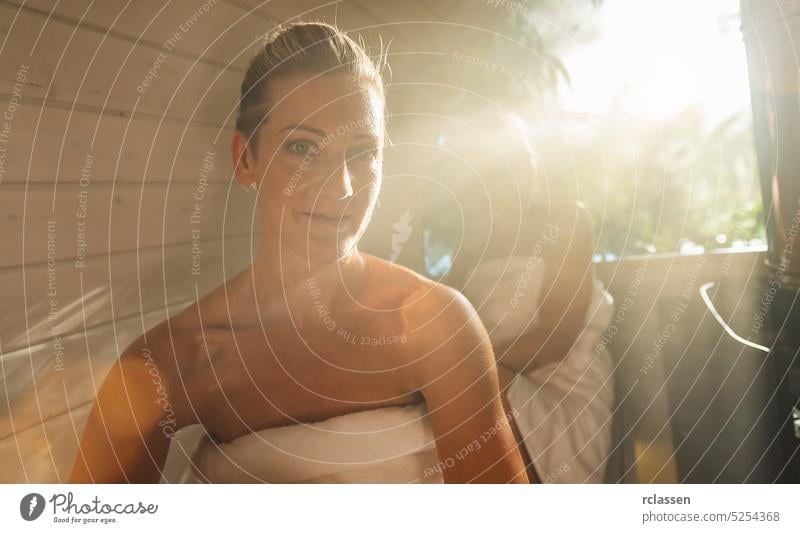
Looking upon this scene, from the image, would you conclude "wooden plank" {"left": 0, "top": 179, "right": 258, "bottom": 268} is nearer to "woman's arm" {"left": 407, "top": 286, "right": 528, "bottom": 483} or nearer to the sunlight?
"woman's arm" {"left": 407, "top": 286, "right": 528, "bottom": 483}

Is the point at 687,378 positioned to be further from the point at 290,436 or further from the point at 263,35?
the point at 263,35

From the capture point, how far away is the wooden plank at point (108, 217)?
1.32 feet

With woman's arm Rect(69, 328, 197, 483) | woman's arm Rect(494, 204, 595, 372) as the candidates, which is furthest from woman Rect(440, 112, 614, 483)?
woman's arm Rect(69, 328, 197, 483)

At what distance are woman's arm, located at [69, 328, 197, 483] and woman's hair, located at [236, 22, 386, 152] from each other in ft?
0.66

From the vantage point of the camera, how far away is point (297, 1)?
434 millimetres

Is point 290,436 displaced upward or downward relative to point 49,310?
downward

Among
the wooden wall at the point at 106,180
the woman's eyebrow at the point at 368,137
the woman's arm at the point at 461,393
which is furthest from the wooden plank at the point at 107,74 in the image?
the woman's arm at the point at 461,393

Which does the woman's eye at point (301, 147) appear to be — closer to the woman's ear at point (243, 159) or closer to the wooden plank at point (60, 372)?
the woman's ear at point (243, 159)

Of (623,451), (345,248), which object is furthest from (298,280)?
(623,451)

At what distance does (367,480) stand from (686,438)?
302 millimetres

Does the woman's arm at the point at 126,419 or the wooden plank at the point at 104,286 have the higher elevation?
the wooden plank at the point at 104,286

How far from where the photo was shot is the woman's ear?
428mm

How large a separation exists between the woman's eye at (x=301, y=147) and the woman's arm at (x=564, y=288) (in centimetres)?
26

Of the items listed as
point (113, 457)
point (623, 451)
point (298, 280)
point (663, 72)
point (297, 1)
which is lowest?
point (623, 451)
